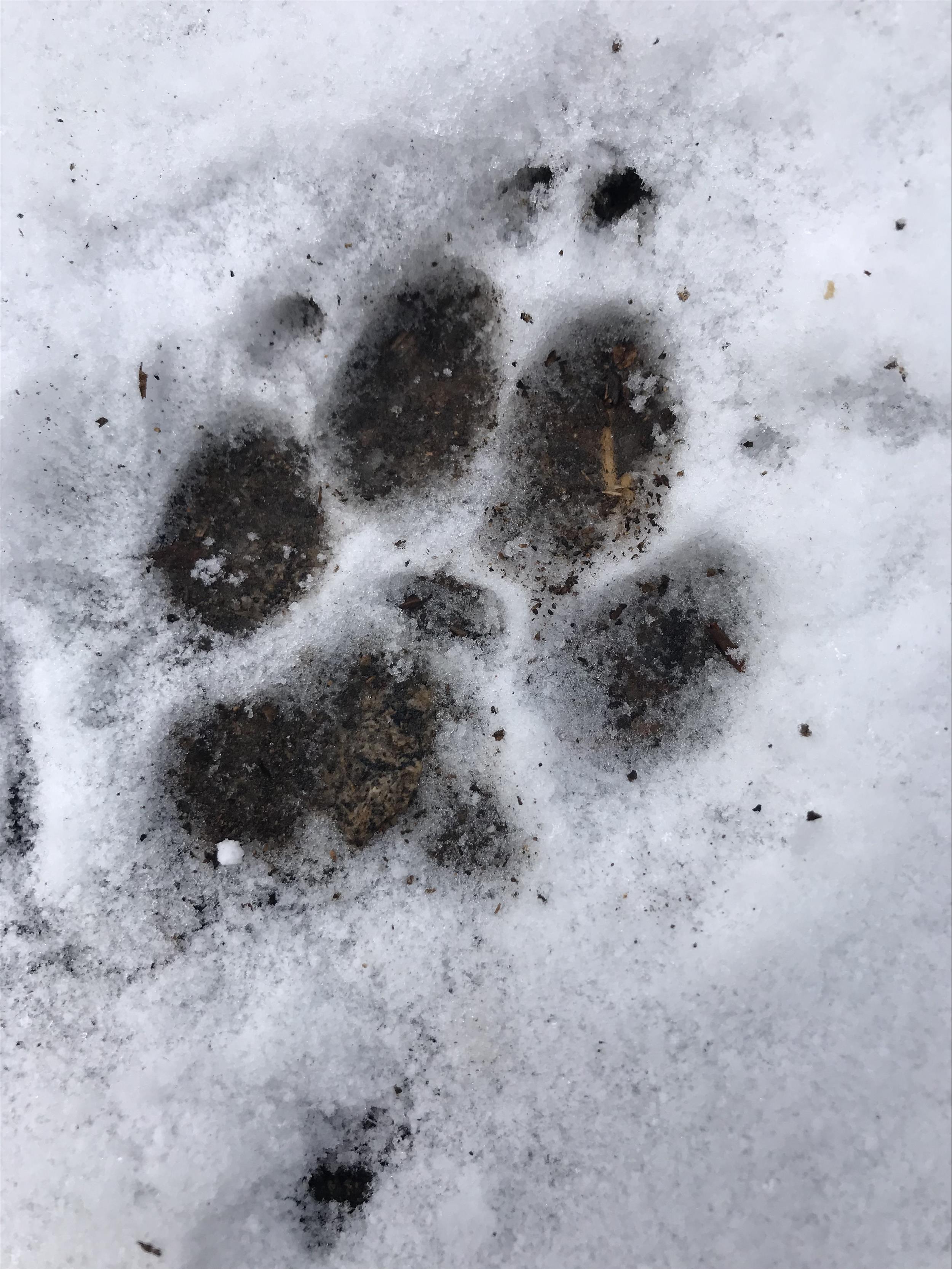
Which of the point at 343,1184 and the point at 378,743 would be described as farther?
the point at 378,743

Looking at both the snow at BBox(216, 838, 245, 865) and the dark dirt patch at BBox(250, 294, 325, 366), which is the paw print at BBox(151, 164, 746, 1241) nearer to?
the snow at BBox(216, 838, 245, 865)

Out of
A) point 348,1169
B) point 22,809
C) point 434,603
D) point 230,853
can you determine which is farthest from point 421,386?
point 348,1169

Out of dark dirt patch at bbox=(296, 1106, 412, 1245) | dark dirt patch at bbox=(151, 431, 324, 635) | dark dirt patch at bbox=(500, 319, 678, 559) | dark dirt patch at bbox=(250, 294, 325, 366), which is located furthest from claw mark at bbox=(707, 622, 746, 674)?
dark dirt patch at bbox=(296, 1106, 412, 1245)

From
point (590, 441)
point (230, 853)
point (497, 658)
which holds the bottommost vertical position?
point (230, 853)

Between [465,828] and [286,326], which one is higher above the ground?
[286,326]

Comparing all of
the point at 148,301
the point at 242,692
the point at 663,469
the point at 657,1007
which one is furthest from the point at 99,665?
the point at 657,1007

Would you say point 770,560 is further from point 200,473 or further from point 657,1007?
point 200,473

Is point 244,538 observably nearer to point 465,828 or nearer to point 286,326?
point 286,326
